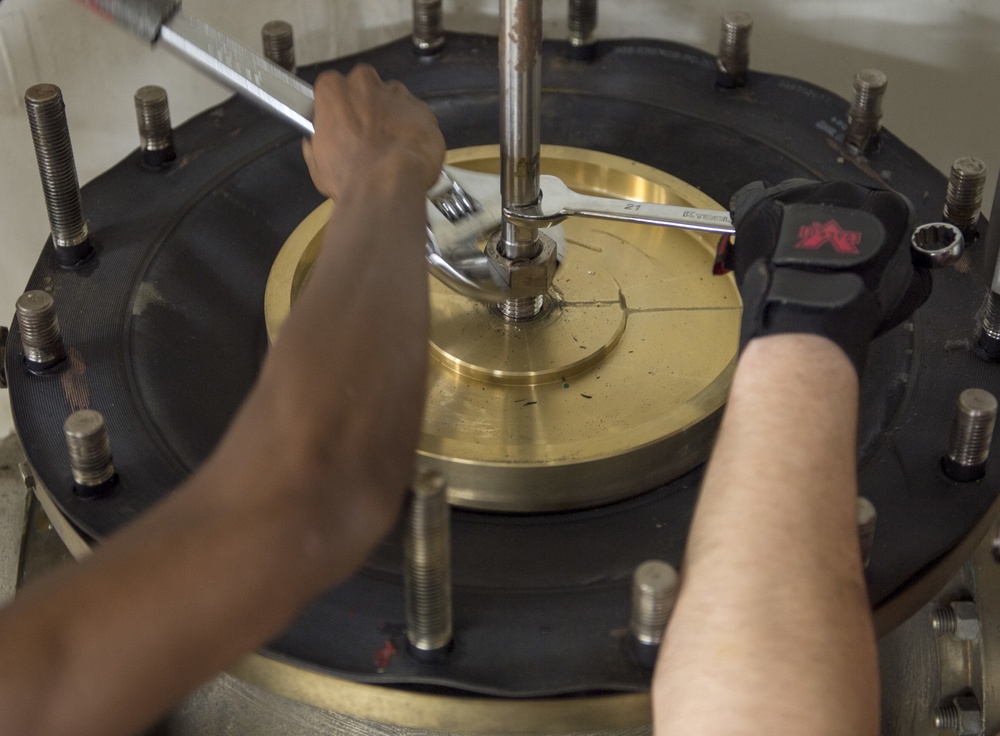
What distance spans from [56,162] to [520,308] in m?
0.39

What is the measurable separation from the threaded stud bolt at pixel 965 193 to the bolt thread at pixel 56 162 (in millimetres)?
713

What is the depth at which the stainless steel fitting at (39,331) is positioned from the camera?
32.8 inches

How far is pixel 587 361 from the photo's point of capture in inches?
35.9

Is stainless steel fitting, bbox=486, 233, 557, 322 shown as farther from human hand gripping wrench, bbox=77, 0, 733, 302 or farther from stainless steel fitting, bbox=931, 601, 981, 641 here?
stainless steel fitting, bbox=931, 601, 981, 641

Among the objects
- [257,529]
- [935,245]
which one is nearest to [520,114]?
[935,245]

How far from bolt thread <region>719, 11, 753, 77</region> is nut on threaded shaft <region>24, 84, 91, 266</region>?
61 cm

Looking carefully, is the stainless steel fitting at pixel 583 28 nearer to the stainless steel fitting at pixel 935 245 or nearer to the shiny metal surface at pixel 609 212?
the shiny metal surface at pixel 609 212

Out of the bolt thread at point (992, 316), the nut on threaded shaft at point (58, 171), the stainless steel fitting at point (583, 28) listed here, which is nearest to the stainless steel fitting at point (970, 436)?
the bolt thread at point (992, 316)

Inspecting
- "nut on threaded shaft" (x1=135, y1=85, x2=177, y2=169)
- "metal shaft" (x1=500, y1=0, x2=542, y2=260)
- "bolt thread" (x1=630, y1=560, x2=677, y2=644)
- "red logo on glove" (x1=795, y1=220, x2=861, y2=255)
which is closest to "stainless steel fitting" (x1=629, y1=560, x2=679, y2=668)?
"bolt thread" (x1=630, y1=560, x2=677, y2=644)

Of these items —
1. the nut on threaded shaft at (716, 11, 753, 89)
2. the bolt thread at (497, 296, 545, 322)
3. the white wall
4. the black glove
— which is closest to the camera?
the black glove

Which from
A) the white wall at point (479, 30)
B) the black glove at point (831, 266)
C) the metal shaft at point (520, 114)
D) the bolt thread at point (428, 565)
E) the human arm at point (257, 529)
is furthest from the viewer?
the white wall at point (479, 30)

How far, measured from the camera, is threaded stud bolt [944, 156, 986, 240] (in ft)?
3.08

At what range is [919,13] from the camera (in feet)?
4.31

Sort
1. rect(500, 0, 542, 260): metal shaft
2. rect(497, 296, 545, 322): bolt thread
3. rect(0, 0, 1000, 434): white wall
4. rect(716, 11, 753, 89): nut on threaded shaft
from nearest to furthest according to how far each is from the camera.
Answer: rect(500, 0, 542, 260): metal shaft → rect(497, 296, 545, 322): bolt thread → rect(716, 11, 753, 89): nut on threaded shaft → rect(0, 0, 1000, 434): white wall
